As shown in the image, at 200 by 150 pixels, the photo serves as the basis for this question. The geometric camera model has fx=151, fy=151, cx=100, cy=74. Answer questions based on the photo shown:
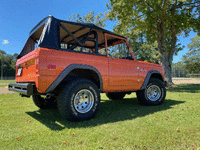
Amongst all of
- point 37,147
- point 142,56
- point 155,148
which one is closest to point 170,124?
point 155,148

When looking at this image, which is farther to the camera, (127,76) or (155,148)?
(127,76)

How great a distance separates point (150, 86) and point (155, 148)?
10.9ft

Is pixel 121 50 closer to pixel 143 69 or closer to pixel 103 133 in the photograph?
pixel 143 69

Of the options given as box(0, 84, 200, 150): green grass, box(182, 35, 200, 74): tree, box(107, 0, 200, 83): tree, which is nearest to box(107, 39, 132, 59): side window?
box(0, 84, 200, 150): green grass

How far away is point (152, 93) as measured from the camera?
545cm

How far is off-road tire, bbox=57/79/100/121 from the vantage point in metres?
3.21

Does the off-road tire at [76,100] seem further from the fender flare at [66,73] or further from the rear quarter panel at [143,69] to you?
the rear quarter panel at [143,69]

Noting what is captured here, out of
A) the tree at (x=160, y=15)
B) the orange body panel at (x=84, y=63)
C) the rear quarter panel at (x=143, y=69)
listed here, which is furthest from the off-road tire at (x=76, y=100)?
the tree at (x=160, y=15)

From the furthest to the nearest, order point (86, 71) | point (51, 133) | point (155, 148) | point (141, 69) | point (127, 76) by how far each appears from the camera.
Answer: point (141, 69) < point (127, 76) < point (86, 71) < point (51, 133) < point (155, 148)

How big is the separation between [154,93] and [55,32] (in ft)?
13.1

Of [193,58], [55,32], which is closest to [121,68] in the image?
[55,32]

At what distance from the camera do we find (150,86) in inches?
208

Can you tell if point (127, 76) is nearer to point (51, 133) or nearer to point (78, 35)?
point (78, 35)

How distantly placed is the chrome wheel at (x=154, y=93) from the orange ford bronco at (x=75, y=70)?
0.07 metres
